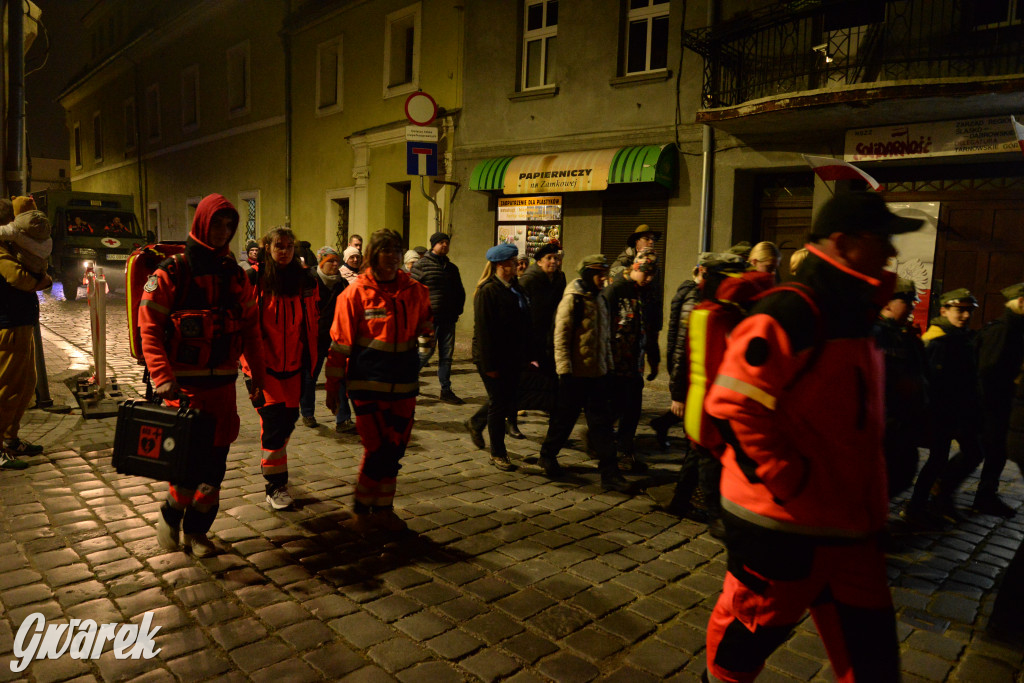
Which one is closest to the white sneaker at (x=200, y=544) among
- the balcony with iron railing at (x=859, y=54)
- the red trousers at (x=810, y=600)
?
the red trousers at (x=810, y=600)

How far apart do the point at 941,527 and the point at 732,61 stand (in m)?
8.37

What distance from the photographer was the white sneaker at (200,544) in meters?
Answer: 4.16

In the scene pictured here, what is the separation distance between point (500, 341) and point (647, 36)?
8609mm

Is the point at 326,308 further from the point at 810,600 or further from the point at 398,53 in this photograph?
the point at 398,53

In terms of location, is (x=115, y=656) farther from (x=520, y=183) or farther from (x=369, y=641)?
(x=520, y=183)

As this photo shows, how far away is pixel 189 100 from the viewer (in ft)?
88.4

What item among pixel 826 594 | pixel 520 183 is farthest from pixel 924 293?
pixel 826 594

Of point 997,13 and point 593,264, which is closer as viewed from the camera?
point 593,264

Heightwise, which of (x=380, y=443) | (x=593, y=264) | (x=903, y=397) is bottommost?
(x=380, y=443)

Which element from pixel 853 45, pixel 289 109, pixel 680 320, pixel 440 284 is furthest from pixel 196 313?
pixel 289 109

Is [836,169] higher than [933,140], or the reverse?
[933,140]

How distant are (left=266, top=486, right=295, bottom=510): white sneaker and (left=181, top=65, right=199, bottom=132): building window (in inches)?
981

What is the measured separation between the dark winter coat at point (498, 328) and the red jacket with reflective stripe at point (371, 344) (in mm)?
1703

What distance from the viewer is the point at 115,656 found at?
123 inches
